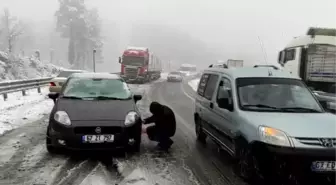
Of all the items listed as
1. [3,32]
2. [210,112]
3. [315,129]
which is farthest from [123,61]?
[3,32]

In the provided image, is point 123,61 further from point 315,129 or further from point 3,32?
point 3,32

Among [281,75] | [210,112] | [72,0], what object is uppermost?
[72,0]

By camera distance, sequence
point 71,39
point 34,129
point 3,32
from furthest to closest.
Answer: point 3,32, point 71,39, point 34,129

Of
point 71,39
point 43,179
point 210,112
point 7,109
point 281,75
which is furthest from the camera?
point 71,39

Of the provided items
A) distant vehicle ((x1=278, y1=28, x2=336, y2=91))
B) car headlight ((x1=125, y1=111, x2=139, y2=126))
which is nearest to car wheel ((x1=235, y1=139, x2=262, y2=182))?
car headlight ((x1=125, y1=111, x2=139, y2=126))

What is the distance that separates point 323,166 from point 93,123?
3878mm

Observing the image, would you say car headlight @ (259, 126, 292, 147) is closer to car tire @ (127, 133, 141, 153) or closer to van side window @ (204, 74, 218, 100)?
van side window @ (204, 74, 218, 100)

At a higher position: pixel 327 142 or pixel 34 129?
pixel 327 142

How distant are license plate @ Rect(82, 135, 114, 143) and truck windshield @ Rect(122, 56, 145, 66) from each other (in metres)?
29.1

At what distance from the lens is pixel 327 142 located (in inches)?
191

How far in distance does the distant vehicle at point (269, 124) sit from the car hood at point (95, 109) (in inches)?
69.7

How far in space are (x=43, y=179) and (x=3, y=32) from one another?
84.7 metres

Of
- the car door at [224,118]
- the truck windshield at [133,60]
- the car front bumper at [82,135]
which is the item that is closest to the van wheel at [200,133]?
the car door at [224,118]

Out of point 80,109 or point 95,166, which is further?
point 80,109
